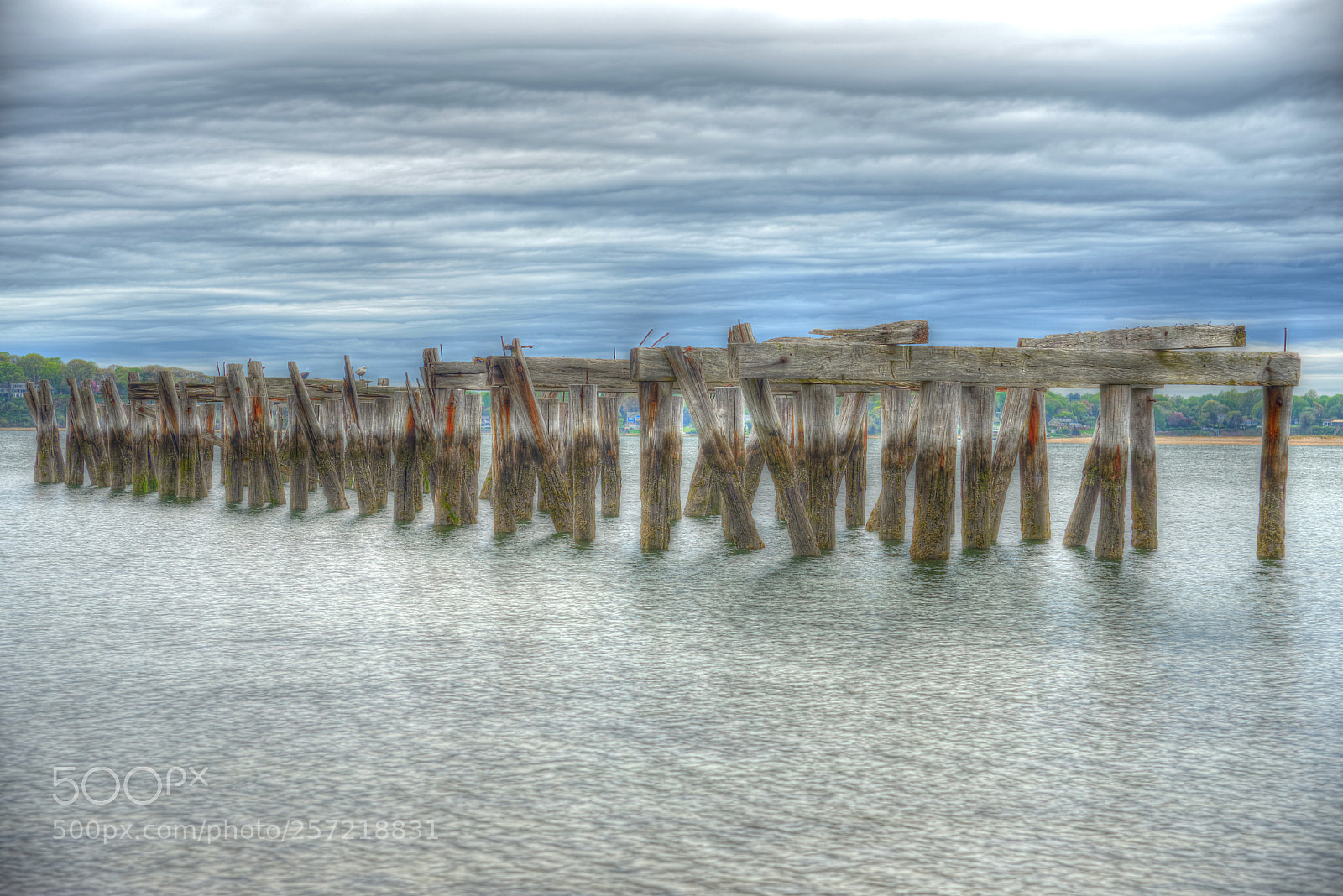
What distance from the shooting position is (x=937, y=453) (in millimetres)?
11273

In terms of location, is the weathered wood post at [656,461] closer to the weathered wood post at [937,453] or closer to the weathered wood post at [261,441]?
the weathered wood post at [937,453]

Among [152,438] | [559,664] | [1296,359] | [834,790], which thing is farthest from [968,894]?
[152,438]

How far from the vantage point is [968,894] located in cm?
384

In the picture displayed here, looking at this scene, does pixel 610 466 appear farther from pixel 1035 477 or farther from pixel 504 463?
pixel 1035 477

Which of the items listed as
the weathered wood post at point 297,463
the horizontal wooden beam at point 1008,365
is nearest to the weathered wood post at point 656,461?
the horizontal wooden beam at point 1008,365

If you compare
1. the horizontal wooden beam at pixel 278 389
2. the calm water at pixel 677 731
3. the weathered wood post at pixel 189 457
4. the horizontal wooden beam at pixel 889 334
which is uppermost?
the horizontal wooden beam at pixel 889 334

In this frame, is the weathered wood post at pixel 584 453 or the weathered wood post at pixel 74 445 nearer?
the weathered wood post at pixel 584 453

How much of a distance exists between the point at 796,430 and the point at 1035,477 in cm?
303

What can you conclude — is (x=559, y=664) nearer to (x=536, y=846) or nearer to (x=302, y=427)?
(x=536, y=846)

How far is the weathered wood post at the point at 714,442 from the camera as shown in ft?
39.2

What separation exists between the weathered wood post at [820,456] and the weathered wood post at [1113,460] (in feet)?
9.26

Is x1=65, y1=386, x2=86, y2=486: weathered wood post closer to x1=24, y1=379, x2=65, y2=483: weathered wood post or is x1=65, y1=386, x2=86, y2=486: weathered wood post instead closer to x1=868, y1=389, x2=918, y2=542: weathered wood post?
x1=24, y1=379, x2=65, y2=483: weathered wood post

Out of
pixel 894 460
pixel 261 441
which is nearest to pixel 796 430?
pixel 894 460

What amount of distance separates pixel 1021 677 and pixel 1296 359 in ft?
20.9
